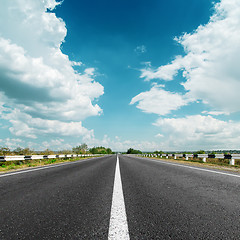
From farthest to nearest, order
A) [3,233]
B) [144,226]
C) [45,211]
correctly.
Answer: [45,211]
[144,226]
[3,233]

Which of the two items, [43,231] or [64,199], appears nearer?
[43,231]

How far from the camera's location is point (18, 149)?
17438 millimetres

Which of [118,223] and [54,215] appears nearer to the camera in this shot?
[118,223]

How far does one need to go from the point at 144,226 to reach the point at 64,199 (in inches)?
69.8

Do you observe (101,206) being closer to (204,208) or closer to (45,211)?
(45,211)

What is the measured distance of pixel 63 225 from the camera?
1922mm

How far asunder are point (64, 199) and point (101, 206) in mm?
847

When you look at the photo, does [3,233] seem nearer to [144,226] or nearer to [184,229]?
[144,226]

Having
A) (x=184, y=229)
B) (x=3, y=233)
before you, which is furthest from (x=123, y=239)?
(x=3, y=233)

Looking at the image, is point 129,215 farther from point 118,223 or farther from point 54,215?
point 54,215

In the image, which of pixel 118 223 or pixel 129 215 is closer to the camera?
pixel 118 223

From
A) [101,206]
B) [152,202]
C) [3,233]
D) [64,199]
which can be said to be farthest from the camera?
[64,199]

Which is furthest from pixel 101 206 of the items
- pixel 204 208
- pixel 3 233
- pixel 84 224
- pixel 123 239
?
pixel 204 208

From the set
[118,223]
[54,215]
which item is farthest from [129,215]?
[54,215]
